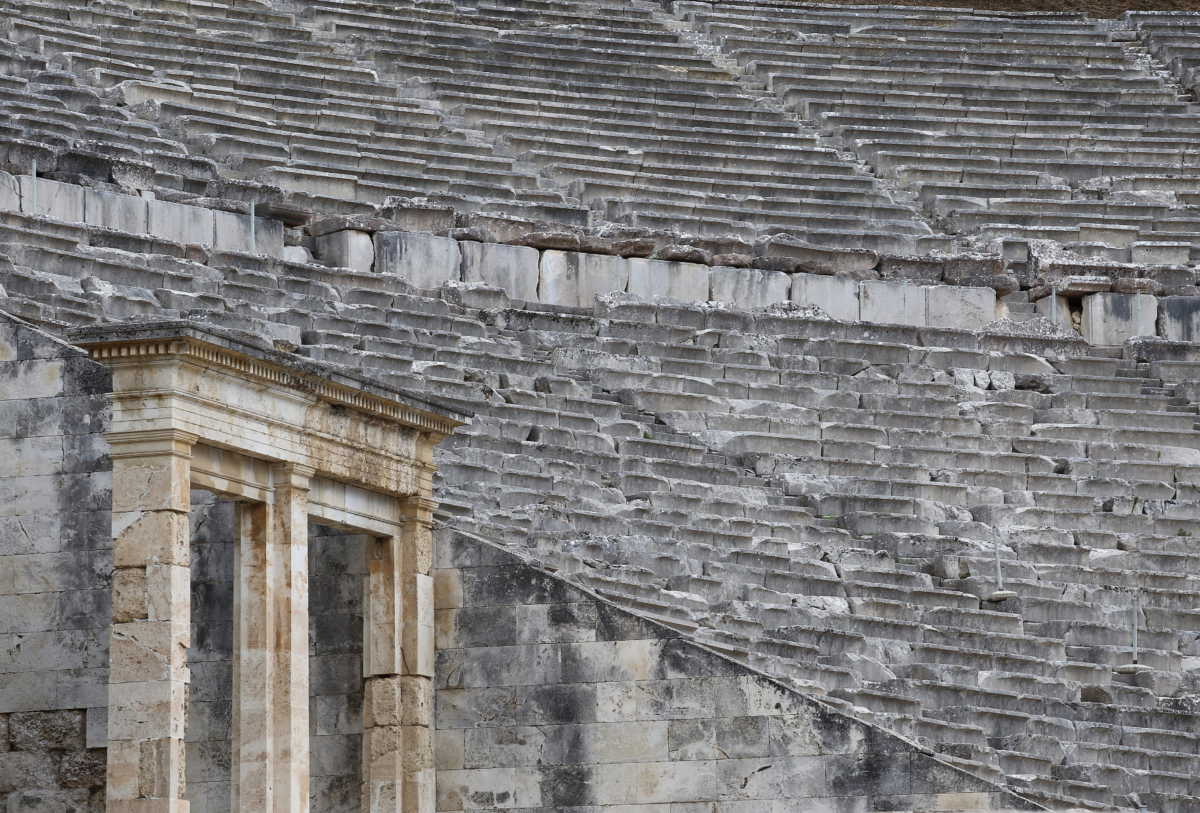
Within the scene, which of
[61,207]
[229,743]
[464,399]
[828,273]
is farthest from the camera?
[828,273]

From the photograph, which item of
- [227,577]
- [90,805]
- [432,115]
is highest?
[432,115]

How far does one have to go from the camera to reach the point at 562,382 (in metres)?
17.9

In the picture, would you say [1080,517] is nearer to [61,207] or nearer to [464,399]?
[464,399]

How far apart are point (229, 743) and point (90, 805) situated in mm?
1045

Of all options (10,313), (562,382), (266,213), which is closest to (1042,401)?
(562,382)

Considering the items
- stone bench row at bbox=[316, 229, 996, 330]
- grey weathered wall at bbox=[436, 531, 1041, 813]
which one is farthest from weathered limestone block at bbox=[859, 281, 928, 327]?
grey weathered wall at bbox=[436, 531, 1041, 813]

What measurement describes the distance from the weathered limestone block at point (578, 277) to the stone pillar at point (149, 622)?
901cm

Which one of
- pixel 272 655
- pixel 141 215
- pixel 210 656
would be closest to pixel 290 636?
pixel 272 655

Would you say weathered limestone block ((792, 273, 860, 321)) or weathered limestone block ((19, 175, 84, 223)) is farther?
weathered limestone block ((792, 273, 860, 321))

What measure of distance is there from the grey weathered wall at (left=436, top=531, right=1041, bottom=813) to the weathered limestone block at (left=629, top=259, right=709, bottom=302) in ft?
23.5

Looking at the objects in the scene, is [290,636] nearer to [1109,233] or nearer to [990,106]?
[1109,233]

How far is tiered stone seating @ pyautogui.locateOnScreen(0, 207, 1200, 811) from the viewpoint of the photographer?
1477 cm

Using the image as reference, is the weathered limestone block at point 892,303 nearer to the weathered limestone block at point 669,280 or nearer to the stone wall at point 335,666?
the weathered limestone block at point 669,280

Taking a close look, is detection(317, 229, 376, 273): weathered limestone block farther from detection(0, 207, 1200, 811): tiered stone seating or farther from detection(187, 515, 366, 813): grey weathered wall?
detection(187, 515, 366, 813): grey weathered wall
